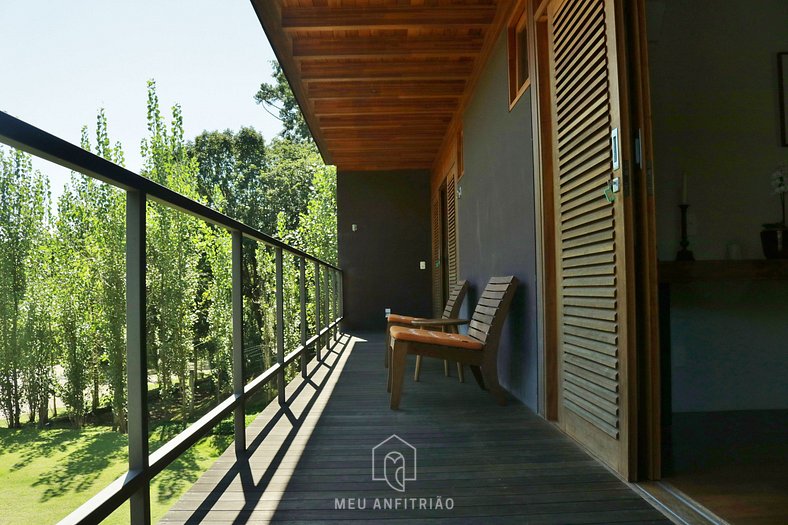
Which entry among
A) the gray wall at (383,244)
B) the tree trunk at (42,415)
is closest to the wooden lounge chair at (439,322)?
the gray wall at (383,244)

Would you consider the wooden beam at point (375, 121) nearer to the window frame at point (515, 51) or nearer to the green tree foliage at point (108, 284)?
the green tree foliage at point (108, 284)

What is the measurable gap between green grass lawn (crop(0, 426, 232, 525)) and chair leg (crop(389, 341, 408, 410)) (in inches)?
168

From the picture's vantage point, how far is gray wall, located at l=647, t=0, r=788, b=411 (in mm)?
2869

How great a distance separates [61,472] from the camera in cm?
801

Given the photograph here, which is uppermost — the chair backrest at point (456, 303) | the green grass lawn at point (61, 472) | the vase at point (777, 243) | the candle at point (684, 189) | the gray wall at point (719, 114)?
the gray wall at point (719, 114)

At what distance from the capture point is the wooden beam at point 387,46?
398cm

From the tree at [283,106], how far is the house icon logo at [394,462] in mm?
17910

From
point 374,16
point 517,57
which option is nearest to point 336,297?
point 374,16

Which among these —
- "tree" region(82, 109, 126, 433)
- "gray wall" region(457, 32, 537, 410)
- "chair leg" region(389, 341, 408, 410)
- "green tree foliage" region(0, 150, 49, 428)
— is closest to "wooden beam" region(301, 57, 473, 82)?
"gray wall" region(457, 32, 537, 410)

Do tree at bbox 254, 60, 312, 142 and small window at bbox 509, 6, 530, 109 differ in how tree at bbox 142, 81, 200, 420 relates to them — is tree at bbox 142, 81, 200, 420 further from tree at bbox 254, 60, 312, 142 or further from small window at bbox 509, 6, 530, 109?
small window at bbox 509, 6, 530, 109

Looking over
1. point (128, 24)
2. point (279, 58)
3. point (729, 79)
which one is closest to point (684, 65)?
point (729, 79)

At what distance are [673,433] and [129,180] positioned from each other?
2.40 meters

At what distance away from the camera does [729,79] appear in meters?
2.94

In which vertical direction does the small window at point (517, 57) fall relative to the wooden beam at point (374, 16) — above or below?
below
